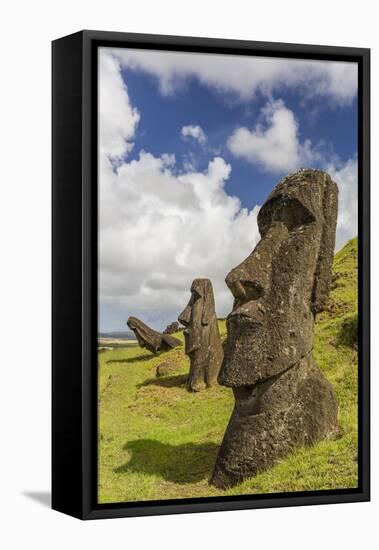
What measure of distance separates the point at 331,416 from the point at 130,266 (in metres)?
3.20

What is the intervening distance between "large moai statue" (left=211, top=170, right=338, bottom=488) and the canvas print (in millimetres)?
17

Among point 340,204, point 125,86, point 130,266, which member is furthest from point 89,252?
point 340,204

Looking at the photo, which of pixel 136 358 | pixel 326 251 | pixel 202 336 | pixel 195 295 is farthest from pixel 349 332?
pixel 136 358

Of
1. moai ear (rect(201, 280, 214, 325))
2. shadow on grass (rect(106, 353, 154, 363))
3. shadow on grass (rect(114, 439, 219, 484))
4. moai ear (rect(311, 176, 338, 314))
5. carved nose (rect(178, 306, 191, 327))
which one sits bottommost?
shadow on grass (rect(114, 439, 219, 484))

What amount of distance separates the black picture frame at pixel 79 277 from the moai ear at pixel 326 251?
1837 millimetres

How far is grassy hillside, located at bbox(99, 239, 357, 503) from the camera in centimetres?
1644

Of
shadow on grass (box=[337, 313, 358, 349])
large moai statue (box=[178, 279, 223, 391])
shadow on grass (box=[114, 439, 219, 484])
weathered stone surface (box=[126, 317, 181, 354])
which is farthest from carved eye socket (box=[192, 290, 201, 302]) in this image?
shadow on grass (box=[337, 313, 358, 349])

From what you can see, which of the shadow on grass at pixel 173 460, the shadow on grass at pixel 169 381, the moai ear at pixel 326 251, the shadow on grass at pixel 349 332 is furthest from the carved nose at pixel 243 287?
the shadow on grass at pixel 173 460

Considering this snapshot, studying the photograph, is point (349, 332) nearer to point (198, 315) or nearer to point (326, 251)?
point (326, 251)

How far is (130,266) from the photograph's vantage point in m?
16.5

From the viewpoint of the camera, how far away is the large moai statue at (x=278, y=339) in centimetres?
1705

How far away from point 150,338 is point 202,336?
1.69 metres

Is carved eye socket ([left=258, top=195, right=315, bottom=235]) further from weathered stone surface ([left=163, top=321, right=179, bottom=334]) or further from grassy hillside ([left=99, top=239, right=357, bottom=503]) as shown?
weathered stone surface ([left=163, top=321, right=179, bottom=334])

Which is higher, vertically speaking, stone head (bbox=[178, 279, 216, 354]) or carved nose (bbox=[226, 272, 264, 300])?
carved nose (bbox=[226, 272, 264, 300])
